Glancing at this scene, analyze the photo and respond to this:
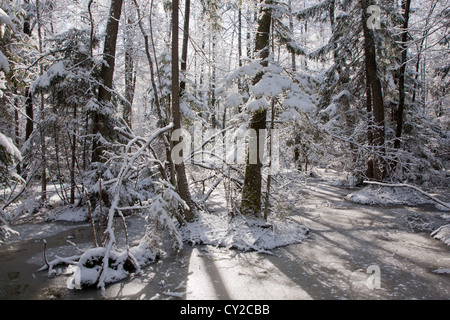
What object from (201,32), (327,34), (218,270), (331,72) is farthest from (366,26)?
(218,270)

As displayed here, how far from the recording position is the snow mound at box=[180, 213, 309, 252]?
7031 millimetres

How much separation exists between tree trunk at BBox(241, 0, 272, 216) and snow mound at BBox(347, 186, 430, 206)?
682 cm

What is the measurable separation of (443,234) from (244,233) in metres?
5.52

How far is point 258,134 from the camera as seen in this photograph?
789 cm

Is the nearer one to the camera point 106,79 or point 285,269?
point 285,269

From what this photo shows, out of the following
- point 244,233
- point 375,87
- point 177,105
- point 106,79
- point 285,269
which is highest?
point 375,87

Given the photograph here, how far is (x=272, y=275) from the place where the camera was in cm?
542

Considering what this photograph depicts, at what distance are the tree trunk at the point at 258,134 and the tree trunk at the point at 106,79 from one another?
5787 mm

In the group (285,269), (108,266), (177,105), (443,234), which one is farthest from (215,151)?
(443,234)

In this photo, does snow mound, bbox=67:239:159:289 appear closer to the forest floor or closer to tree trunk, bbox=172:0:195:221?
the forest floor

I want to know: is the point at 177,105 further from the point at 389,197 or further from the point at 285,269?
the point at 389,197

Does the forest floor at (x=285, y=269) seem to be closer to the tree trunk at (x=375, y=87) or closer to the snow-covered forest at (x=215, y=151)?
the snow-covered forest at (x=215, y=151)

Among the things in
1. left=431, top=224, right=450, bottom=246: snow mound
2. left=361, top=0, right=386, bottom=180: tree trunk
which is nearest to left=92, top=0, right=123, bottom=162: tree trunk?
left=431, top=224, right=450, bottom=246: snow mound
